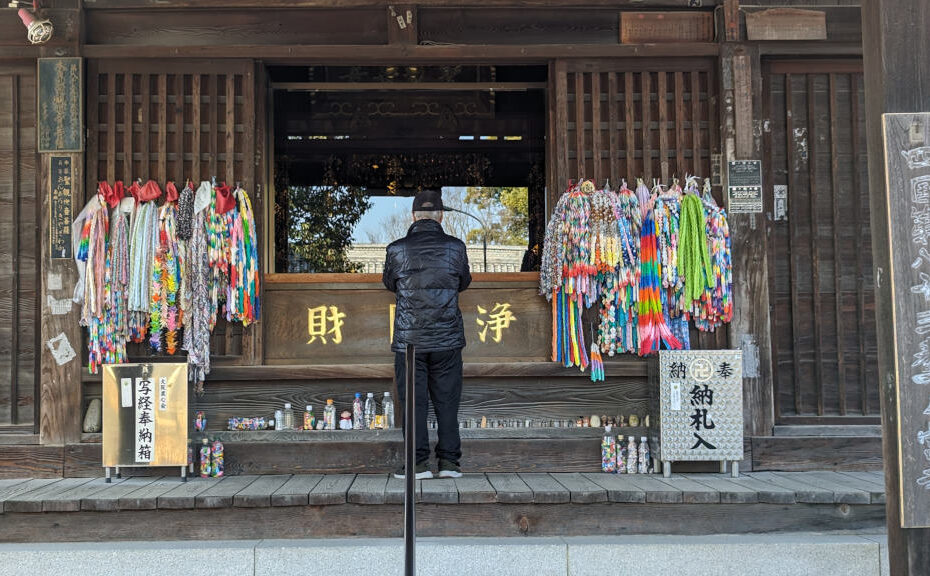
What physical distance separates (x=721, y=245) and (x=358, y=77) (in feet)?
11.1

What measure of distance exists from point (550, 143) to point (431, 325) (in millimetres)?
1832

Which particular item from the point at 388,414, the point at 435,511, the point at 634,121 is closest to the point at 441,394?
the point at 388,414

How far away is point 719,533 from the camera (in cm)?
484

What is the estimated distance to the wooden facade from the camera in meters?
5.72

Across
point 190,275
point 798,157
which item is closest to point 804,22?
point 798,157

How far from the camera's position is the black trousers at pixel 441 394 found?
203 inches

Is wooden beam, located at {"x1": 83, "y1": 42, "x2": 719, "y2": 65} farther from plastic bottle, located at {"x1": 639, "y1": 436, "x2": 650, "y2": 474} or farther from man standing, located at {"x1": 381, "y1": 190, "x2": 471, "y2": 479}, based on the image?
plastic bottle, located at {"x1": 639, "y1": 436, "x2": 650, "y2": 474}

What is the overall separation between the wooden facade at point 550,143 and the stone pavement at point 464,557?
3.48ft

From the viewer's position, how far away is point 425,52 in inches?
230

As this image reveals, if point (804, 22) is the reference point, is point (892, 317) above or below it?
below

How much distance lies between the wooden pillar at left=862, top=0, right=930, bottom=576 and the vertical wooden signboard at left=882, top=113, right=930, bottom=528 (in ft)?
0.10

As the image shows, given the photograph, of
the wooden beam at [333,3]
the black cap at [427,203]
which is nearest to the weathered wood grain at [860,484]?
the black cap at [427,203]

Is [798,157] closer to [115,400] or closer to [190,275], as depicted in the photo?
[190,275]

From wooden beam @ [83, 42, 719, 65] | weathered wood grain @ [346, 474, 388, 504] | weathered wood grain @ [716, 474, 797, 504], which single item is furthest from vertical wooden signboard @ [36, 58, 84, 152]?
weathered wood grain @ [716, 474, 797, 504]
